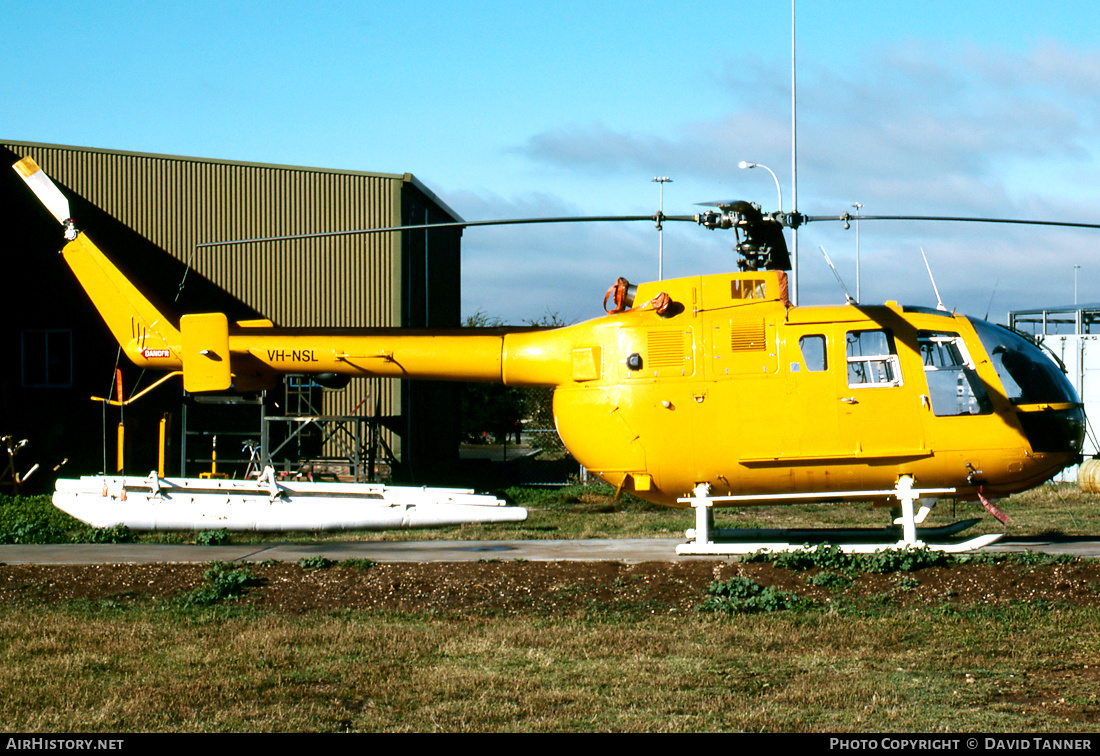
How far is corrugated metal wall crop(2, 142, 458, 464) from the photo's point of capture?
2895cm

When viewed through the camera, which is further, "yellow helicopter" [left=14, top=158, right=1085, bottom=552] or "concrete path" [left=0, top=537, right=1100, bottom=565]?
"concrete path" [left=0, top=537, right=1100, bottom=565]

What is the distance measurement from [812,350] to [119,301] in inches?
395

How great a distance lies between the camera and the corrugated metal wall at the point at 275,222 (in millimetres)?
28953

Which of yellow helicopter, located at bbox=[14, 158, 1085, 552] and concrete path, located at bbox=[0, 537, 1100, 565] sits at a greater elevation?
yellow helicopter, located at bbox=[14, 158, 1085, 552]

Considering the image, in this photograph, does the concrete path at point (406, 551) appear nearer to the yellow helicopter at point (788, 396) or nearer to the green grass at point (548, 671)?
the yellow helicopter at point (788, 396)

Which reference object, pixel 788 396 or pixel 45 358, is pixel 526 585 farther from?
A: pixel 45 358

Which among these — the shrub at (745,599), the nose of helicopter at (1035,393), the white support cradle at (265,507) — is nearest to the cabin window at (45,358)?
the white support cradle at (265,507)

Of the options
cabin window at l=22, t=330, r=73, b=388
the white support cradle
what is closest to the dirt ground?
the white support cradle

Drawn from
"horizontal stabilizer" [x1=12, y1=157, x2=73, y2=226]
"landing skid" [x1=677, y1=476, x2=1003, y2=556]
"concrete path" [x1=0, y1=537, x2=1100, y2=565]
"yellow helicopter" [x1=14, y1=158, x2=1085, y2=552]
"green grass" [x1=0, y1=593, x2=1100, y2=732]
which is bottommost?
"green grass" [x1=0, y1=593, x2=1100, y2=732]

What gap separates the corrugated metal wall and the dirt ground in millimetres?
16984

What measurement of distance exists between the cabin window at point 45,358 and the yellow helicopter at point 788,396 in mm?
21202

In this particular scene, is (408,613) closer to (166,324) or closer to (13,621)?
(13,621)

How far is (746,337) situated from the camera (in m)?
12.7

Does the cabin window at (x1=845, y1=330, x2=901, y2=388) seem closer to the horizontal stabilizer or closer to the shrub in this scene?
the shrub
